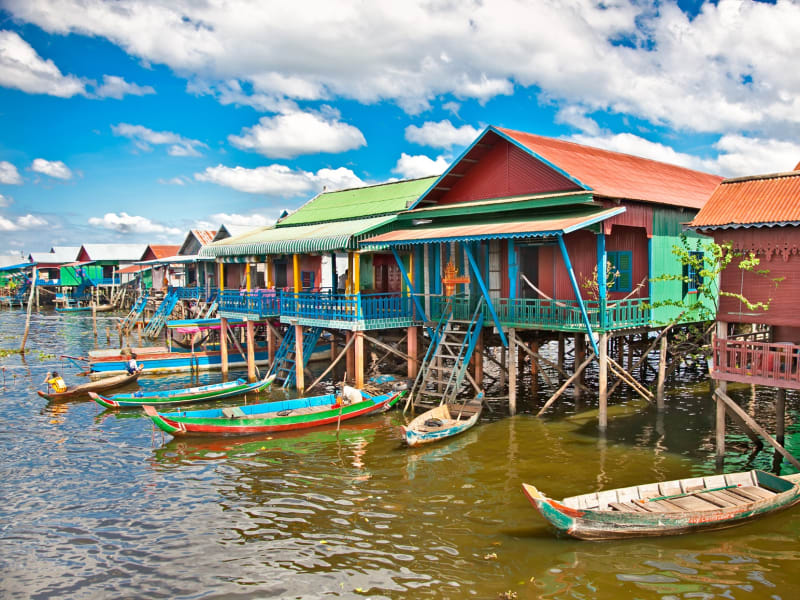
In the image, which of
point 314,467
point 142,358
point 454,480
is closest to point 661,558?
point 454,480

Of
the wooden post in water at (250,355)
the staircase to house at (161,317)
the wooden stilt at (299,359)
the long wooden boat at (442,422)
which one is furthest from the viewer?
the staircase to house at (161,317)

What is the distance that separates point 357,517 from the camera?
43.8 ft

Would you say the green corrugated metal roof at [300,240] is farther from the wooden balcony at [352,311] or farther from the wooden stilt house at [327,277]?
the wooden balcony at [352,311]

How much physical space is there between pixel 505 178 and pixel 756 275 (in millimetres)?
8872

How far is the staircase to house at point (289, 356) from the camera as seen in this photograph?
25984 mm

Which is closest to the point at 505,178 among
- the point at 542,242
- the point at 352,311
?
the point at 542,242

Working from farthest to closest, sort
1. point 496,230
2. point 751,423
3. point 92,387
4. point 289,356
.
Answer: point 289,356
point 92,387
point 496,230
point 751,423

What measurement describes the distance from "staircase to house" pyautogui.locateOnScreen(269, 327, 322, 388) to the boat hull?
16.6 ft

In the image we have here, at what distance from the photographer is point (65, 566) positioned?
11.7 metres

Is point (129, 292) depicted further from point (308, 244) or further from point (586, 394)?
point (586, 394)

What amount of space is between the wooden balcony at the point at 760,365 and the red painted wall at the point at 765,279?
832 millimetres

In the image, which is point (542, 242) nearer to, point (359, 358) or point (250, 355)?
point (359, 358)

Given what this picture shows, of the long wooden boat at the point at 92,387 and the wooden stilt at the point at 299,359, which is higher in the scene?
the wooden stilt at the point at 299,359

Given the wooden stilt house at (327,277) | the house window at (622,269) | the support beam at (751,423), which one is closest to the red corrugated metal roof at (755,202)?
the support beam at (751,423)
